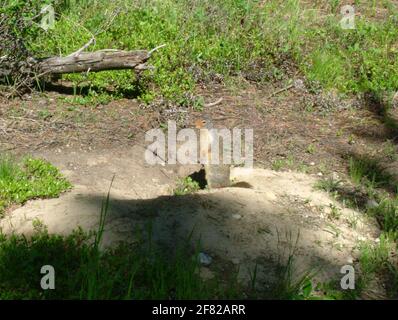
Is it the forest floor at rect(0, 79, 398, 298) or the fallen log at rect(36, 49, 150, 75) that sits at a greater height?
the fallen log at rect(36, 49, 150, 75)

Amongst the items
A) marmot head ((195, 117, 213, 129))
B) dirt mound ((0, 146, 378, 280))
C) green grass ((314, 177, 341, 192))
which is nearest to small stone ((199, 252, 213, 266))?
dirt mound ((0, 146, 378, 280))

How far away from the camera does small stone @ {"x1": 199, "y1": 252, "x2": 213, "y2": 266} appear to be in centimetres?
436

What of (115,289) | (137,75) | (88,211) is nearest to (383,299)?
(115,289)

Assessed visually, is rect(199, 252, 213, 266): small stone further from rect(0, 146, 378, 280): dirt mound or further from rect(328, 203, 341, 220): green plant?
rect(328, 203, 341, 220): green plant

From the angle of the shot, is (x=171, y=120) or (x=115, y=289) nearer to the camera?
(x=115, y=289)

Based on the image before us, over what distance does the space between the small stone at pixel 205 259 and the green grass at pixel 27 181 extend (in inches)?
61.8

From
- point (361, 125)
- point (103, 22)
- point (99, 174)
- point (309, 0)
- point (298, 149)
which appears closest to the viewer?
point (99, 174)

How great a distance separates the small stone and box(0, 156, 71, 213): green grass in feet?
5.15

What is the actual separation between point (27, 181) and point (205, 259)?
1855 mm

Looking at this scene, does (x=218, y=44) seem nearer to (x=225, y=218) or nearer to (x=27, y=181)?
(x=27, y=181)

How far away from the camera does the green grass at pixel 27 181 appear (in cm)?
525
